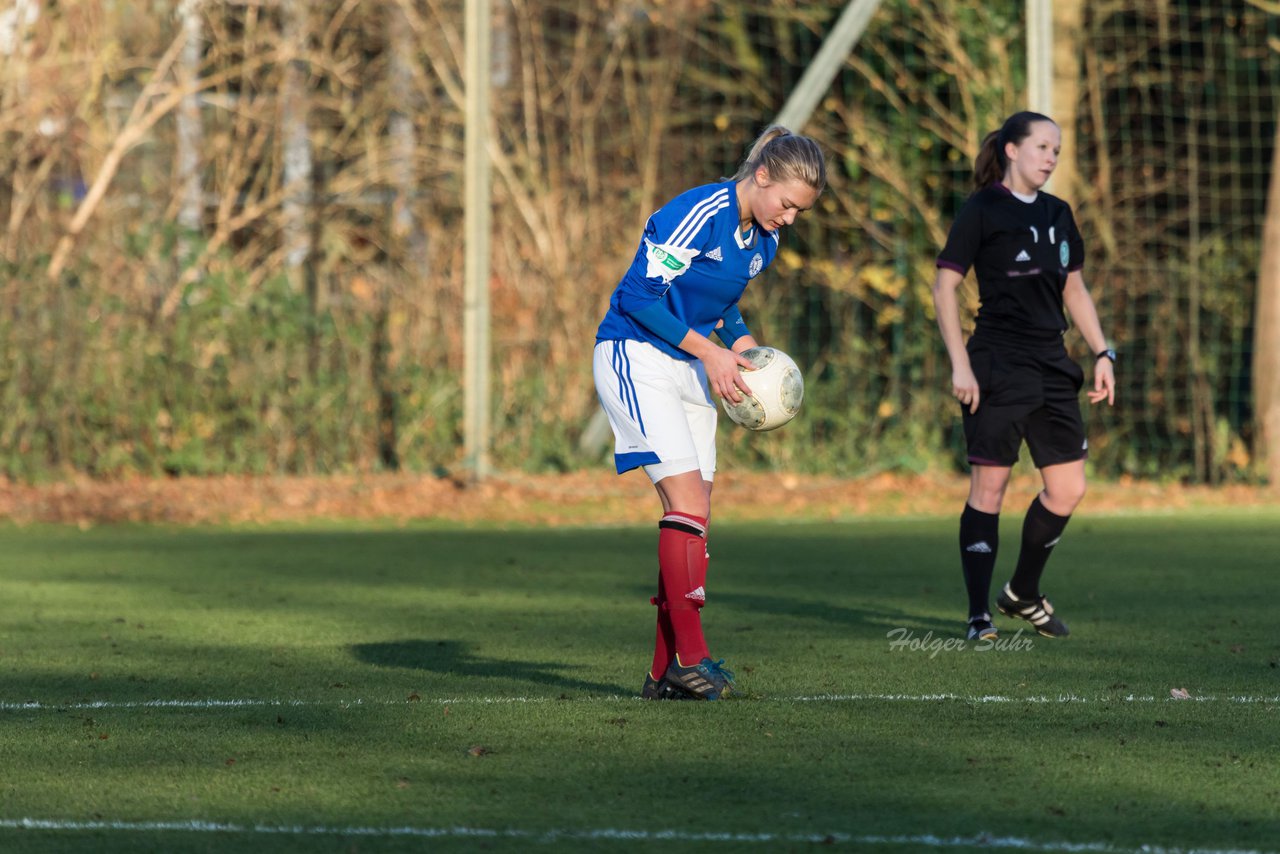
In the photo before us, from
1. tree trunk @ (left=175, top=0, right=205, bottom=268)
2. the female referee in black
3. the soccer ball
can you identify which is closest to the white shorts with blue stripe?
the soccer ball

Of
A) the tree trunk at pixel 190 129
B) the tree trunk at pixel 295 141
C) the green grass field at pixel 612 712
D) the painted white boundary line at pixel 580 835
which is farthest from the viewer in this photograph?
the tree trunk at pixel 295 141

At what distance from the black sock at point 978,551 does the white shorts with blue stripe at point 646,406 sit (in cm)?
170

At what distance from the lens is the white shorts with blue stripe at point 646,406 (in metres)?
5.39

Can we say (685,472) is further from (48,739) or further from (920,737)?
(48,739)

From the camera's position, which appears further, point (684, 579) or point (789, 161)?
point (684, 579)

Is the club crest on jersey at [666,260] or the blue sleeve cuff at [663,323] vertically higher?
the club crest on jersey at [666,260]

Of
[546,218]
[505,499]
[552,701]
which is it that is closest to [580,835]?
[552,701]

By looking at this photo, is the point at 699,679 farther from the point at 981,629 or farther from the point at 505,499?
the point at 505,499

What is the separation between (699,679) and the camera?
5340mm

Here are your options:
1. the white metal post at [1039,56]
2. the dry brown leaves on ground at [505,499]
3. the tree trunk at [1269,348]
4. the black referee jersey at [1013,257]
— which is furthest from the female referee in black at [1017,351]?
the tree trunk at [1269,348]

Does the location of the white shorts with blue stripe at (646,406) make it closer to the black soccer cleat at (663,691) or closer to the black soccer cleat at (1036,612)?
the black soccer cleat at (663,691)

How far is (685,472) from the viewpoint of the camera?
17.8 ft

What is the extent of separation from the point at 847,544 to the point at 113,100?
8690mm

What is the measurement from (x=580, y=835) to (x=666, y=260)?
77.5 inches
